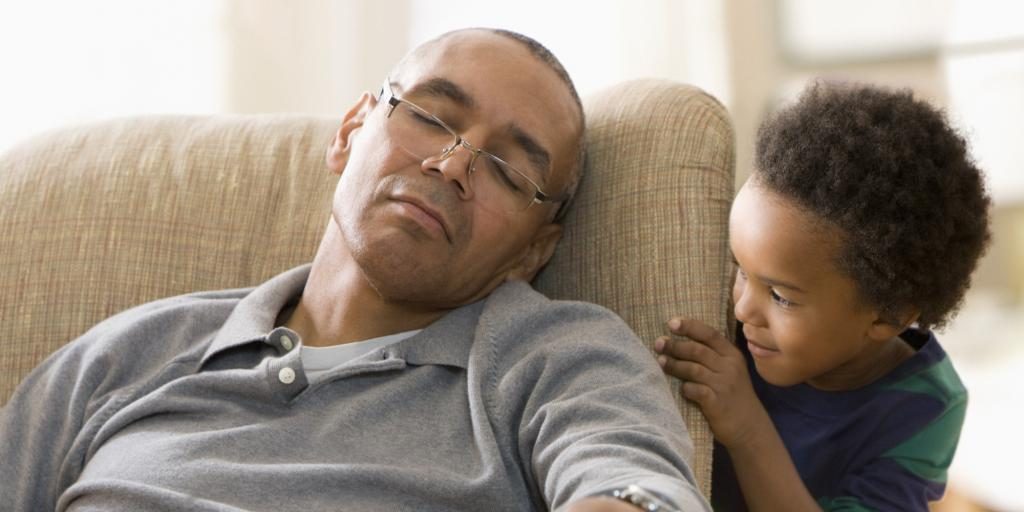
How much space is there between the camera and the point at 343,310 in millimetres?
1493

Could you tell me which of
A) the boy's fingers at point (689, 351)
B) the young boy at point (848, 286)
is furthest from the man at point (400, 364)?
the young boy at point (848, 286)

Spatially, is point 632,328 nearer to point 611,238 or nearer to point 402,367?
point 611,238

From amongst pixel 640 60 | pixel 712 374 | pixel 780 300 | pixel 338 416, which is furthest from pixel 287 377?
pixel 640 60

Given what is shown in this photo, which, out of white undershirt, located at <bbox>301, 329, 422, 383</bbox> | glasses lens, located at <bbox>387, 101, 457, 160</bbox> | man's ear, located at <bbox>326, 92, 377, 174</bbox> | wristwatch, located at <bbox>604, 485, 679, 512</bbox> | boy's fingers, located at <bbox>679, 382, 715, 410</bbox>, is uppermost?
glasses lens, located at <bbox>387, 101, 457, 160</bbox>

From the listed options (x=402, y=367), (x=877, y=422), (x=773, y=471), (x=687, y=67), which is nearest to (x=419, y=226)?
(x=402, y=367)

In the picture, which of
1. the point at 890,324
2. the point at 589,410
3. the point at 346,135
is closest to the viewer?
the point at 589,410

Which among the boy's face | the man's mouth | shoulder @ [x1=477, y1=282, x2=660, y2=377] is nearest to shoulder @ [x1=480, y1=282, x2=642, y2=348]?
shoulder @ [x1=477, y1=282, x2=660, y2=377]

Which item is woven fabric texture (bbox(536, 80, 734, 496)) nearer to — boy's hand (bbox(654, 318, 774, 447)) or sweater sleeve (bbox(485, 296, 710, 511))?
boy's hand (bbox(654, 318, 774, 447))

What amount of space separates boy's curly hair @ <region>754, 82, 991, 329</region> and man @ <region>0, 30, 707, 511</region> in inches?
11.4

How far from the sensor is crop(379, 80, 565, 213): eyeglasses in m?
1.45

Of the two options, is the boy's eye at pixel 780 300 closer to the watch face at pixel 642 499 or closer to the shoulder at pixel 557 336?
the shoulder at pixel 557 336

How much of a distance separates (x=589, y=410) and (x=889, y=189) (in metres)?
0.49

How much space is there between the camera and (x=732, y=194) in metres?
1.55

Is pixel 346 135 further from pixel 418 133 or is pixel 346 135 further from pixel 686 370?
pixel 686 370
